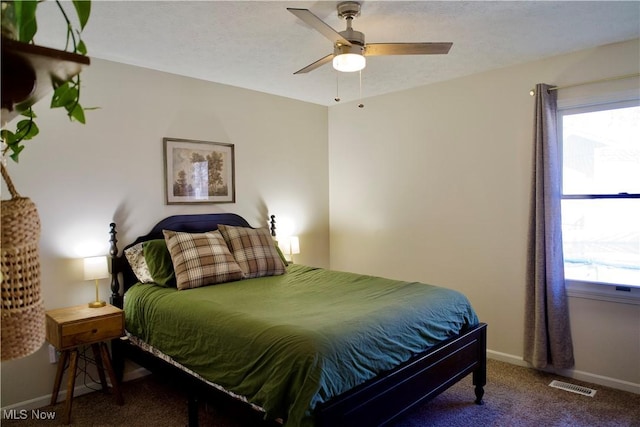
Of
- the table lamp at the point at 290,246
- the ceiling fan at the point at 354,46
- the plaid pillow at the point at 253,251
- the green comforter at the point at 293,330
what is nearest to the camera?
the green comforter at the point at 293,330

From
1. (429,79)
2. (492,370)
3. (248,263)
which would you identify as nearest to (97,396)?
(248,263)

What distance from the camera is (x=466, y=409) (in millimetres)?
2930

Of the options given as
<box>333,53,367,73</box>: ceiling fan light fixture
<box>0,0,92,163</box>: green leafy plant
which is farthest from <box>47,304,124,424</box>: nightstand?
<box>0,0,92,163</box>: green leafy plant

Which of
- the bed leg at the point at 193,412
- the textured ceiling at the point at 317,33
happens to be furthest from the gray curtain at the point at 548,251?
the bed leg at the point at 193,412

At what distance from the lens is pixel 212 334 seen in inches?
94.1

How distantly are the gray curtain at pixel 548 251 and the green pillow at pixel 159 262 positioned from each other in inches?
112

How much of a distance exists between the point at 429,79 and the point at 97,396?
3.84 m

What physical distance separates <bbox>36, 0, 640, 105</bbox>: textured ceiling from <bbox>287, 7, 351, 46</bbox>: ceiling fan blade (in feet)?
0.82

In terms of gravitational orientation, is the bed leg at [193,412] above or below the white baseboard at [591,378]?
above

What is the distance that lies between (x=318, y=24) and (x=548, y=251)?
8.13ft

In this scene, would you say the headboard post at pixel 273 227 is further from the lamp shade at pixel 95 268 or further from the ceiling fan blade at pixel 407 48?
the ceiling fan blade at pixel 407 48

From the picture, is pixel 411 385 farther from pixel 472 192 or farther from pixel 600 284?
pixel 472 192

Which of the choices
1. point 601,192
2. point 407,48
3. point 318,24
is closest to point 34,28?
point 318,24

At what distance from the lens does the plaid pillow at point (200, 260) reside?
317 centimetres
